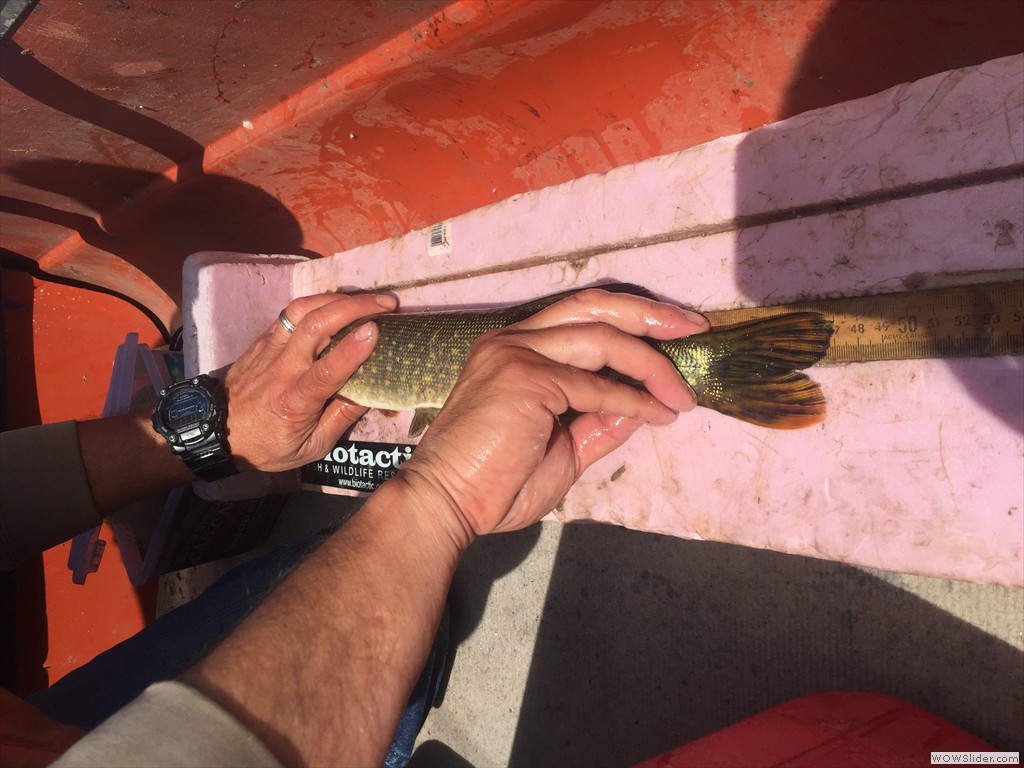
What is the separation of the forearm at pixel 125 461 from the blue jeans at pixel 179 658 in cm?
56

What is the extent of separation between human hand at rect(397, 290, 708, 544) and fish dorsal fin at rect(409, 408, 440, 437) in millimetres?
749

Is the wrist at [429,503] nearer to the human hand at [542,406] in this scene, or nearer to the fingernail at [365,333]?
the human hand at [542,406]

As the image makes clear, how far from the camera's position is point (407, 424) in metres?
3.02

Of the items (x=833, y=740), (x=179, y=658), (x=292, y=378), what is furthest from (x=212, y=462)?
(x=833, y=740)

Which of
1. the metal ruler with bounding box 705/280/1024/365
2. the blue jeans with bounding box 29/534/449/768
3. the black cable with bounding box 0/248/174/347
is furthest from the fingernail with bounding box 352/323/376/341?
the black cable with bounding box 0/248/174/347

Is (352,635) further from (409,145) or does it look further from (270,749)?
(409,145)

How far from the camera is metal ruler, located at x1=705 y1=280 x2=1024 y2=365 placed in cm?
162

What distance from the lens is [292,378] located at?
100 inches

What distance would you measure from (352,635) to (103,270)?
152 inches

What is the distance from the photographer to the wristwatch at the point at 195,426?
2.50m

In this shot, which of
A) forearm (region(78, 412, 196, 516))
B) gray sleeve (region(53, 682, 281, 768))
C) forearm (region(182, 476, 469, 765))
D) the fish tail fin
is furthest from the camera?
forearm (region(78, 412, 196, 516))

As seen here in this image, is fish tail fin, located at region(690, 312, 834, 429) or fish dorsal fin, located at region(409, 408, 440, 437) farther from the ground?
fish tail fin, located at region(690, 312, 834, 429)

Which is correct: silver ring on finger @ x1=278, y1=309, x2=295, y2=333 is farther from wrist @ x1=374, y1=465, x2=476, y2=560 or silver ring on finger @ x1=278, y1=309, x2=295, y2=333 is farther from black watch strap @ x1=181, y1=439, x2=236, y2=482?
wrist @ x1=374, y1=465, x2=476, y2=560

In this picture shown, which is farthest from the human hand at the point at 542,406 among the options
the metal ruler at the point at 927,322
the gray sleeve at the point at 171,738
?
the gray sleeve at the point at 171,738
